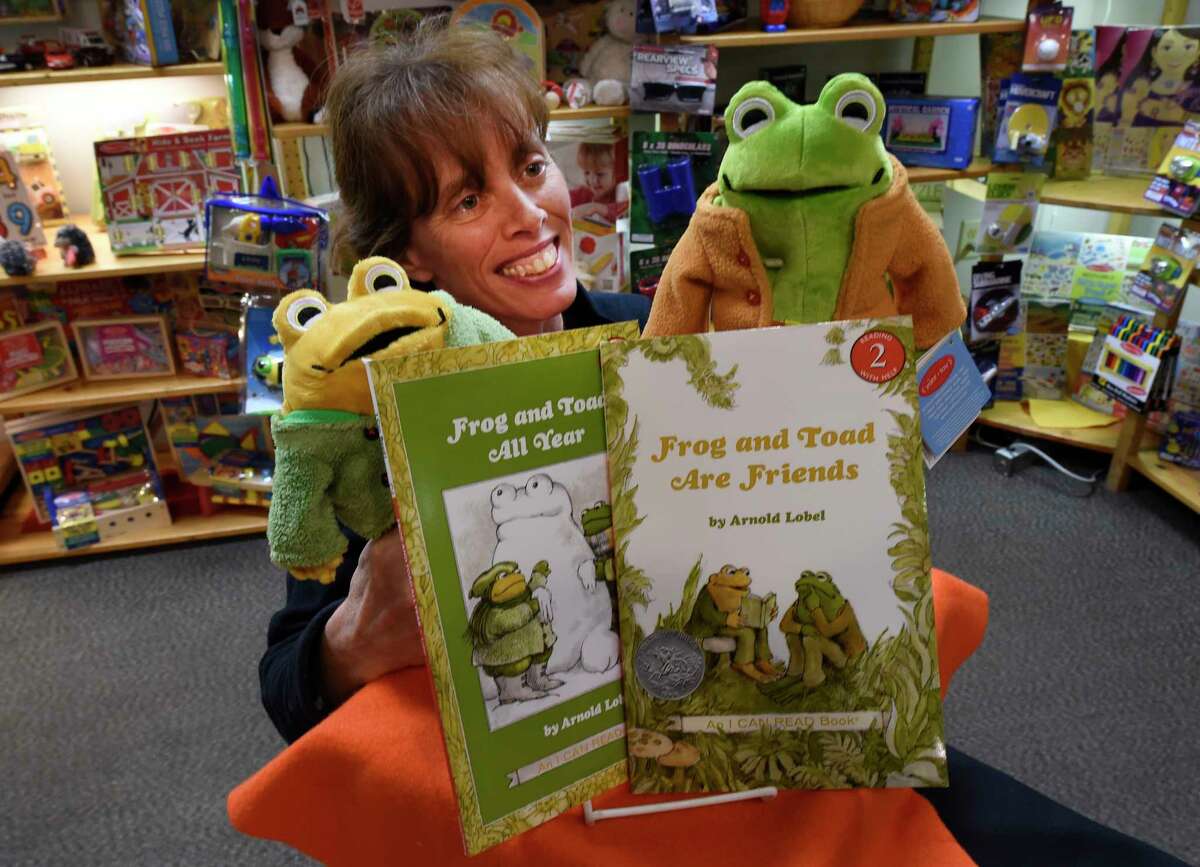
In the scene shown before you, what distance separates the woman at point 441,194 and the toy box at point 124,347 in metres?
1.86

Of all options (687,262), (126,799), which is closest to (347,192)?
(687,262)

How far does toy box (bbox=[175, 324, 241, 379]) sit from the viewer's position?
2.55 meters

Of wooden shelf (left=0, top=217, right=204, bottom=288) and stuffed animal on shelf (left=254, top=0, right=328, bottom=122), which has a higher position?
stuffed animal on shelf (left=254, top=0, right=328, bottom=122)

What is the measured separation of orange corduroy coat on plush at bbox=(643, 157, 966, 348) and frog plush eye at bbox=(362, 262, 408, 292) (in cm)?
28

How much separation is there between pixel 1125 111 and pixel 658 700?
2814 millimetres

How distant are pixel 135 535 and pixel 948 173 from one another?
8.55 ft

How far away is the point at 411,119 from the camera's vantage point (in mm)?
904

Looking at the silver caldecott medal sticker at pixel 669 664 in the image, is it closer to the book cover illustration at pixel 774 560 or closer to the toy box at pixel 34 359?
the book cover illustration at pixel 774 560

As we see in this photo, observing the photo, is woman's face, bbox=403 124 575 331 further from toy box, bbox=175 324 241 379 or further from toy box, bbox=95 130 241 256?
toy box, bbox=175 324 241 379

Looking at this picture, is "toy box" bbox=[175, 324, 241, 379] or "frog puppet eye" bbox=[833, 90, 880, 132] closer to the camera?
"frog puppet eye" bbox=[833, 90, 880, 132]

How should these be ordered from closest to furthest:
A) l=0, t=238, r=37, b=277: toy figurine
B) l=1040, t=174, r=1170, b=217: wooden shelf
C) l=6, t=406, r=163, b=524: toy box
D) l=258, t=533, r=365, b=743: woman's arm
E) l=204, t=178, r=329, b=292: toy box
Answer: l=258, t=533, r=365, b=743: woman's arm < l=204, t=178, r=329, b=292: toy box < l=0, t=238, r=37, b=277: toy figurine < l=1040, t=174, r=1170, b=217: wooden shelf < l=6, t=406, r=163, b=524: toy box

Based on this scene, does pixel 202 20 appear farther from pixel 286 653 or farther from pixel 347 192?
pixel 286 653

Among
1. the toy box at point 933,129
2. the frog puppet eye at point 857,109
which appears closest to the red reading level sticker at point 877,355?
the frog puppet eye at point 857,109

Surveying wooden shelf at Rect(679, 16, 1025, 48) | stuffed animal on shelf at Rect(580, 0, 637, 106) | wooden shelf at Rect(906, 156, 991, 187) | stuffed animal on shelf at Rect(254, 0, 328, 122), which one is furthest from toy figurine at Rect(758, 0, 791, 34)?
stuffed animal on shelf at Rect(254, 0, 328, 122)
